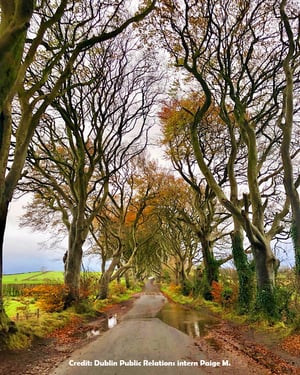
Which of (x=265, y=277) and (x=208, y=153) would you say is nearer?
(x=265, y=277)

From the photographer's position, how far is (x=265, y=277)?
11703 mm

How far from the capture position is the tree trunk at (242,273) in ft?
46.0

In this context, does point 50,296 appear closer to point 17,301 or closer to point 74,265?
point 74,265

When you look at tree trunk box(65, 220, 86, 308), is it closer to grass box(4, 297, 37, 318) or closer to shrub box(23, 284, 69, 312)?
shrub box(23, 284, 69, 312)

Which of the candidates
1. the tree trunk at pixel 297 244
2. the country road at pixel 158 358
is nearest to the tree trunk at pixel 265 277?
the tree trunk at pixel 297 244

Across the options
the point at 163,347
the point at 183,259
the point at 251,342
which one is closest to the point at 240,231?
the point at 251,342

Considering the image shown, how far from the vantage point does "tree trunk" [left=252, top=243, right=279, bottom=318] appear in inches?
449

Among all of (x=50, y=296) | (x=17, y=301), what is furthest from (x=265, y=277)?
(x=17, y=301)

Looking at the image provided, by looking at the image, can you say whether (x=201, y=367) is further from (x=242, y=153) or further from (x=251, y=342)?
(x=242, y=153)

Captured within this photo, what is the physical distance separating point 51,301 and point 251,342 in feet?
29.6

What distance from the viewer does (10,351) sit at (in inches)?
282

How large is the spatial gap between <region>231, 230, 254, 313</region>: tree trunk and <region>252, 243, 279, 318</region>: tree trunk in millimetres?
2093

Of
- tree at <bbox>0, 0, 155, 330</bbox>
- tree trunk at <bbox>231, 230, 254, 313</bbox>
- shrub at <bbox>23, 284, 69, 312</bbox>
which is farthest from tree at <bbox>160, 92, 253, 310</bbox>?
shrub at <bbox>23, 284, 69, 312</bbox>

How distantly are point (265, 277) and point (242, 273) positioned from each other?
323cm
